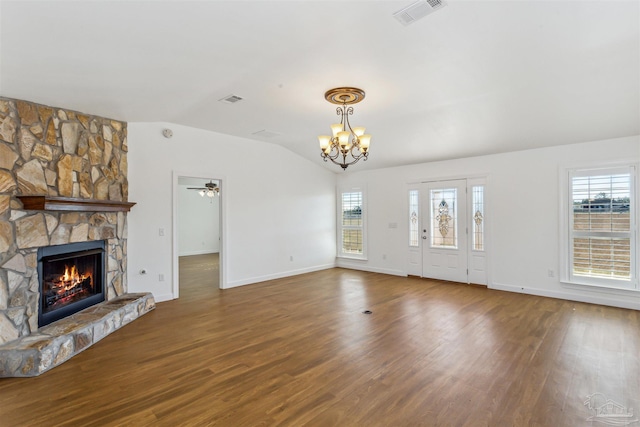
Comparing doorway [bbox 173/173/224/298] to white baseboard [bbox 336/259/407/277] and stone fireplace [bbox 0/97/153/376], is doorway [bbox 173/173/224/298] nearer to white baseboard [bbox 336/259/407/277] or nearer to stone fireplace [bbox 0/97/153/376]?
white baseboard [bbox 336/259/407/277]

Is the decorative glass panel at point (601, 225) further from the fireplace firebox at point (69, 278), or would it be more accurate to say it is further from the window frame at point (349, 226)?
the fireplace firebox at point (69, 278)

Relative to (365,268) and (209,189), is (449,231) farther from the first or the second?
(209,189)

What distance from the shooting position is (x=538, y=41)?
278 cm

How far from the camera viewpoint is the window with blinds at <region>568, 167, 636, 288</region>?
4.55 metres

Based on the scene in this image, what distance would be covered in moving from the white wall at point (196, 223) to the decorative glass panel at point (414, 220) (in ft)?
20.5

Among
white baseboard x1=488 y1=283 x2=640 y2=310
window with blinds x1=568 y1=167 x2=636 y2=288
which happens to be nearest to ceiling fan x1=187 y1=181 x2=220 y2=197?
white baseboard x1=488 y1=283 x2=640 y2=310

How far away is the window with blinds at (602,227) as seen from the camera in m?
4.55

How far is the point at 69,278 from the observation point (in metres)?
3.79

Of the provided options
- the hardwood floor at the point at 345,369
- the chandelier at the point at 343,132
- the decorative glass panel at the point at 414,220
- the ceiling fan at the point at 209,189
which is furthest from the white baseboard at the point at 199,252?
the chandelier at the point at 343,132

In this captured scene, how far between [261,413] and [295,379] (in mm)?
493

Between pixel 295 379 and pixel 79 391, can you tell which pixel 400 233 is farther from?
pixel 79 391

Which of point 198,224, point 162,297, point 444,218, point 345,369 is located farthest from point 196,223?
point 345,369

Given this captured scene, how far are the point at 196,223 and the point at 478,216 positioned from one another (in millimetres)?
8731

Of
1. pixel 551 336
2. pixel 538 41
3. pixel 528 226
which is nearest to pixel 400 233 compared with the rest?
pixel 528 226
